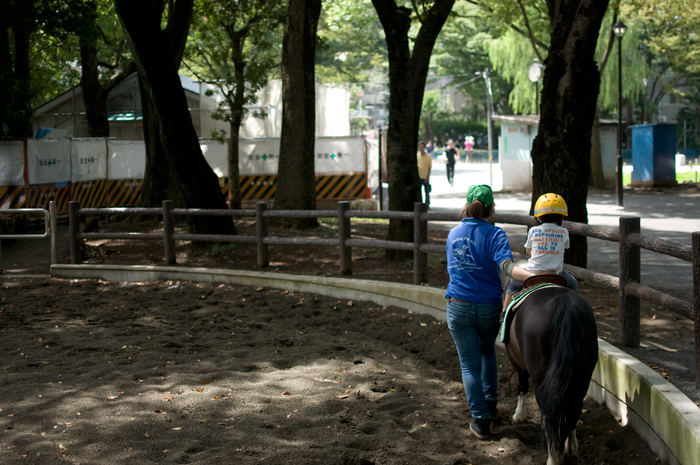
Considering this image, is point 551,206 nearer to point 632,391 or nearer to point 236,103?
point 632,391

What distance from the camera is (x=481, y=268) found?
476cm

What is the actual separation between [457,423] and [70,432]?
2.71 metres

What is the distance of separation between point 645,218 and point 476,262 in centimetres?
1331

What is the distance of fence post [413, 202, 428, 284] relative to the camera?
848 centimetres

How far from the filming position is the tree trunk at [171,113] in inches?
454

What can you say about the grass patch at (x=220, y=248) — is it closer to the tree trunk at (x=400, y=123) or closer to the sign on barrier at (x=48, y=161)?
the tree trunk at (x=400, y=123)

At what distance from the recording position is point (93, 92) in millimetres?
20688

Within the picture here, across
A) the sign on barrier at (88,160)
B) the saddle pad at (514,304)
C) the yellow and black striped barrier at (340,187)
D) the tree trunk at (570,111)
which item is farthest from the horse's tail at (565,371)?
the yellow and black striped barrier at (340,187)

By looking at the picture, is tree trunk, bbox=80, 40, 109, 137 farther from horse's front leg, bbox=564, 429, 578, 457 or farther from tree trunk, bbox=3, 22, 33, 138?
horse's front leg, bbox=564, 429, 578, 457

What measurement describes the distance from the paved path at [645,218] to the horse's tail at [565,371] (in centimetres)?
494

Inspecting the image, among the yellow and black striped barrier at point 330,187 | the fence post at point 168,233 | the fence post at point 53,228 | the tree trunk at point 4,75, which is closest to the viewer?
the fence post at point 168,233

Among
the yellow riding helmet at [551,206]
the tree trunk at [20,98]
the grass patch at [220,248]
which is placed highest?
the tree trunk at [20,98]

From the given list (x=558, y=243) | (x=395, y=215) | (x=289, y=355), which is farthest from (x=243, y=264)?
(x=558, y=243)

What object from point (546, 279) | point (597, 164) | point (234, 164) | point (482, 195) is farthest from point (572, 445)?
point (597, 164)
